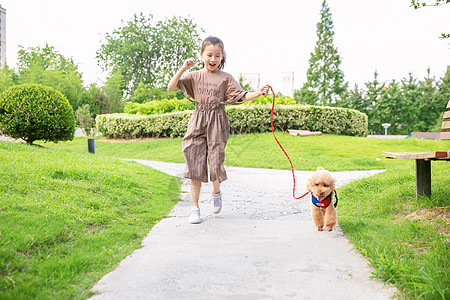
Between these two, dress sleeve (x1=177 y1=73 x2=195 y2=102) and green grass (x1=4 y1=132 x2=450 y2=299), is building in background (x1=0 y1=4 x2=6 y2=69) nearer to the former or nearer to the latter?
green grass (x1=4 y1=132 x2=450 y2=299)

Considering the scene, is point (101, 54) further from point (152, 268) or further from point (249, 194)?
point (152, 268)

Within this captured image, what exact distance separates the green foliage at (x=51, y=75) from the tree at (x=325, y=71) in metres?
22.0

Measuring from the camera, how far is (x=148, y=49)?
35750mm

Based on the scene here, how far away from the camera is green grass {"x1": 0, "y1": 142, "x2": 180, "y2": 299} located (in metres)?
2.03

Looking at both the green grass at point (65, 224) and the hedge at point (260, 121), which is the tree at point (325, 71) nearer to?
the hedge at point (260, 121)

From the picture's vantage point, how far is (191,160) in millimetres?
3734

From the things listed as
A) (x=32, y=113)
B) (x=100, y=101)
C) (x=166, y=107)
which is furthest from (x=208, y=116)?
(x=100, y=101)

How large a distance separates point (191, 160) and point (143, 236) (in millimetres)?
1009

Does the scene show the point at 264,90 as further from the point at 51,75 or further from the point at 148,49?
the point at 148,49

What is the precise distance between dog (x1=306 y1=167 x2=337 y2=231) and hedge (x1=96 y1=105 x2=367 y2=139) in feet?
35.9

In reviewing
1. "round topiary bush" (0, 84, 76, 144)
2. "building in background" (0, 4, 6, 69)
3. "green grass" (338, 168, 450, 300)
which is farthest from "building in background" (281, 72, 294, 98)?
"building in background" (0, 4, 6, 69)

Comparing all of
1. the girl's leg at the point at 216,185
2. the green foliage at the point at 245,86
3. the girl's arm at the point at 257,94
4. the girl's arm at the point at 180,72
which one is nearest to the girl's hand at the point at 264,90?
the girl's arm at the point at 257,94

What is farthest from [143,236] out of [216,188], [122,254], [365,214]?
[365,214]

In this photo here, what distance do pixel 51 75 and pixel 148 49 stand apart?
11953 millimetres
